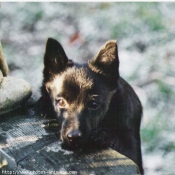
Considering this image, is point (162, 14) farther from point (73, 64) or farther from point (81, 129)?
point (81, 129)

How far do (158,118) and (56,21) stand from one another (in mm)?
1359

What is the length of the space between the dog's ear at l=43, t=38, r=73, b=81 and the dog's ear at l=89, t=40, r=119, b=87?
0.13 meters

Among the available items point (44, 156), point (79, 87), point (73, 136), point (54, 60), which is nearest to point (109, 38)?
point (54, 60)

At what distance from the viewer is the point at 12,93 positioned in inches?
76.9

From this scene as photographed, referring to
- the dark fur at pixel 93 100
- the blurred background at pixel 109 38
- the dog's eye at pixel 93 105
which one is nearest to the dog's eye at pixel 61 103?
the dark fur at pixel 93 100

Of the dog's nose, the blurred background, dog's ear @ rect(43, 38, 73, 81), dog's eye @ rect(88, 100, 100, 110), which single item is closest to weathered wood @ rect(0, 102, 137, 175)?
the dog's nose

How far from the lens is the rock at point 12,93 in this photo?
6.32ft

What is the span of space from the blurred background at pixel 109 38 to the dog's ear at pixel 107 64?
1.17m

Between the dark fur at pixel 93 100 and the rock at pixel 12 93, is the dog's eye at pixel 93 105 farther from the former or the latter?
the rock at pixel 12 93

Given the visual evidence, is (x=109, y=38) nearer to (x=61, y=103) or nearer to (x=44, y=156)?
(x=61, y=103)

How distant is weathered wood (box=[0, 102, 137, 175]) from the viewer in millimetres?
1612

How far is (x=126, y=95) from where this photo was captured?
2.15 m

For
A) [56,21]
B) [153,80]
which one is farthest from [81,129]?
[56,21]

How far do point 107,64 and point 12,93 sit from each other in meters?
0.44
